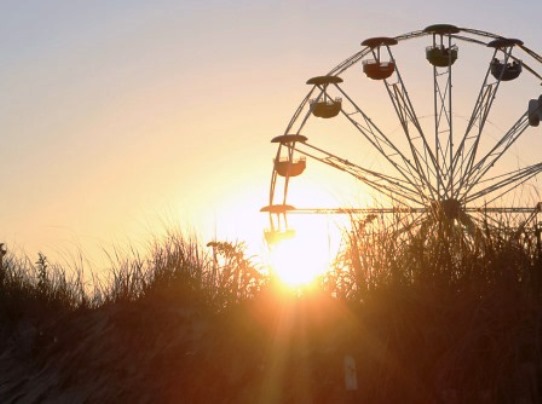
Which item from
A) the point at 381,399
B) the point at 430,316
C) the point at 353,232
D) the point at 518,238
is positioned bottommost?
the point at 381,399

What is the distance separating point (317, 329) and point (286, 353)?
0.40 meters

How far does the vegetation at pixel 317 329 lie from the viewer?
752 cm

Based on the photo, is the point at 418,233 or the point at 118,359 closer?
the point at 418,233

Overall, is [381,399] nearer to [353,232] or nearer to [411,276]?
[411,276]

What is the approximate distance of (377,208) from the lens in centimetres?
1048

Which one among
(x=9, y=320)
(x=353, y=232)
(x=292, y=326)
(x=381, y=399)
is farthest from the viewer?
(x=9, y=320)

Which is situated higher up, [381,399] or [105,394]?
[105,394]

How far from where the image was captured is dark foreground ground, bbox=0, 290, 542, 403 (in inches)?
292

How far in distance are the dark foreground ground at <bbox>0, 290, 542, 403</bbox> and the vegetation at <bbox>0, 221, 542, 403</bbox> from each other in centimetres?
1

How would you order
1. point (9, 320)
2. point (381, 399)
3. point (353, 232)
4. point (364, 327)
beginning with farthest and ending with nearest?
1. point (9, 320)
2. point (353, 232)
3. point (364, 327)
4. point (381, 399)

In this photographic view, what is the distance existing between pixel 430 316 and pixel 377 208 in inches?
101

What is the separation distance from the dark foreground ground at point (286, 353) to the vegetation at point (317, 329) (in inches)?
0.5

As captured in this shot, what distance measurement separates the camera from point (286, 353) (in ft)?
28.6

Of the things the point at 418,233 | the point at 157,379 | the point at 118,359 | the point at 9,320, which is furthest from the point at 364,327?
the point at 9,320
